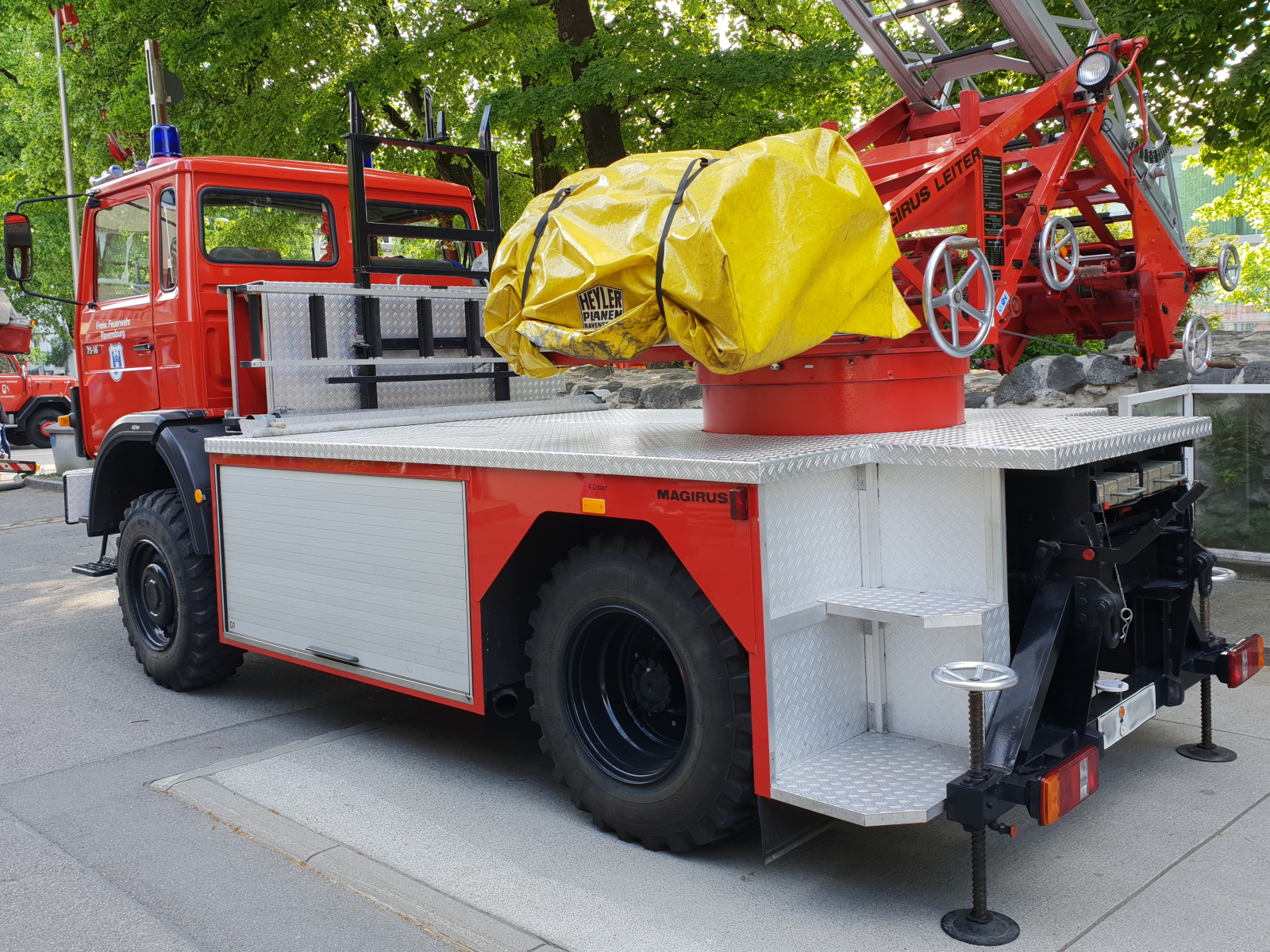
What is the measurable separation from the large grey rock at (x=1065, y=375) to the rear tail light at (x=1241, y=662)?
3.81 m

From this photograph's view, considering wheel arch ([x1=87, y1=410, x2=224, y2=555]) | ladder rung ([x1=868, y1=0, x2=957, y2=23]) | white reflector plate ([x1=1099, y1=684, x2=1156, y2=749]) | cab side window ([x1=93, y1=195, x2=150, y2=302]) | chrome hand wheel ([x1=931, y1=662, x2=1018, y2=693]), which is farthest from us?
cab side window ([x1=93, y1=195, x2=150, y2=302])

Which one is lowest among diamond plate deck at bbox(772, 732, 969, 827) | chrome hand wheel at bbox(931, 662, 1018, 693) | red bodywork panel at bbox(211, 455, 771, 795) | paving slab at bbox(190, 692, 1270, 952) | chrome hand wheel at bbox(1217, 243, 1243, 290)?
paving slab at bbox(190, 692, 1270, 952)

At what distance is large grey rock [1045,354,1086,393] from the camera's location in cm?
802

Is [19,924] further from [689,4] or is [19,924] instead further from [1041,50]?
[689,4]

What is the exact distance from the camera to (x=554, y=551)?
4465 millimetres

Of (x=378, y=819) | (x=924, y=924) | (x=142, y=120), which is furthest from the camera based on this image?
(x=142, y=120)

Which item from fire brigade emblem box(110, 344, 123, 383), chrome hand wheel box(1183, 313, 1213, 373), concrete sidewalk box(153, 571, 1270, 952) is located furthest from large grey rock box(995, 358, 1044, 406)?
fire brigade emblem box(110, 344, 123, 383)

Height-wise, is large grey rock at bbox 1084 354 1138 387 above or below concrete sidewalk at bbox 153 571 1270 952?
above

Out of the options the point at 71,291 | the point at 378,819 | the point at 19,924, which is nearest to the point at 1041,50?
the point at 378,819

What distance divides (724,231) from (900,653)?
1.52 m

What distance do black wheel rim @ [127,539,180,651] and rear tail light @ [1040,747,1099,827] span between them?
4.63 m

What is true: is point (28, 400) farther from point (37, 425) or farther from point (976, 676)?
point (976, 676)

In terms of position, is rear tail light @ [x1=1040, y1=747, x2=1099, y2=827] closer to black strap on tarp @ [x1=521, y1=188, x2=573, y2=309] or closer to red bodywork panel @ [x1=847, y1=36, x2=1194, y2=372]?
red bodywork panel @ [x1=847, y1=36, x2=1194, y2=372]

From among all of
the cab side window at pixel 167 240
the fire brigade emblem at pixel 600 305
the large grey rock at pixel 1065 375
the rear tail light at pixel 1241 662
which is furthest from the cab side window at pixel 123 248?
the large grey rock at pixel 1065 375
